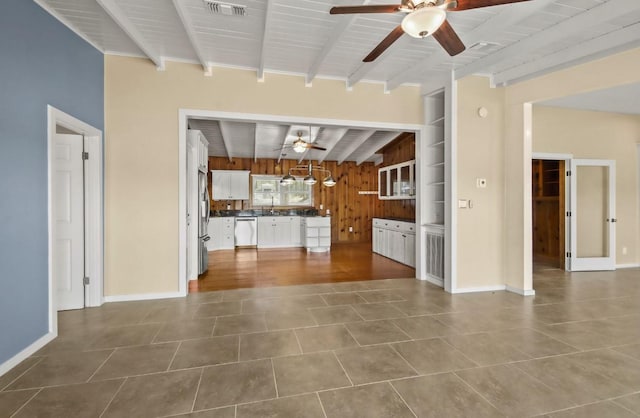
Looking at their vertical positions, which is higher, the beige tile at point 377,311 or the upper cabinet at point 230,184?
the upper cabinet at point 230,184

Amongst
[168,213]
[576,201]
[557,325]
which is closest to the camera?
[557,325]

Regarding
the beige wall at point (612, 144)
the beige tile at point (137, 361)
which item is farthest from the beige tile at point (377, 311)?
the beige wall at point (612, 144)

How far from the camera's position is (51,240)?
2.70 meters

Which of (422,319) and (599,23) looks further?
(422,319)

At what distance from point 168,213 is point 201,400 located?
2.57 m

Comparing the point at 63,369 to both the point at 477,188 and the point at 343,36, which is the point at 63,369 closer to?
the point at 343,36

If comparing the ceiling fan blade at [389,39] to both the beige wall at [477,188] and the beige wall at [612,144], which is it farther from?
the beige wall at [612,144]

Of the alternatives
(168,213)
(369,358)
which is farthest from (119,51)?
(369,358)

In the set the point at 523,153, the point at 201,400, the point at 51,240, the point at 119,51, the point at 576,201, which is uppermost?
the point at 119,51

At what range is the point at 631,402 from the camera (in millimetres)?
1847

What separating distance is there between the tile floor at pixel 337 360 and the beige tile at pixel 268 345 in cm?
2

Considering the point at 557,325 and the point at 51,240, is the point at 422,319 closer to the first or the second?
the point at 557,325

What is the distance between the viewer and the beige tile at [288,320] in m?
3.01

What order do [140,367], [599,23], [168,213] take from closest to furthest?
[140,367] < [599,23] < [168,213]
